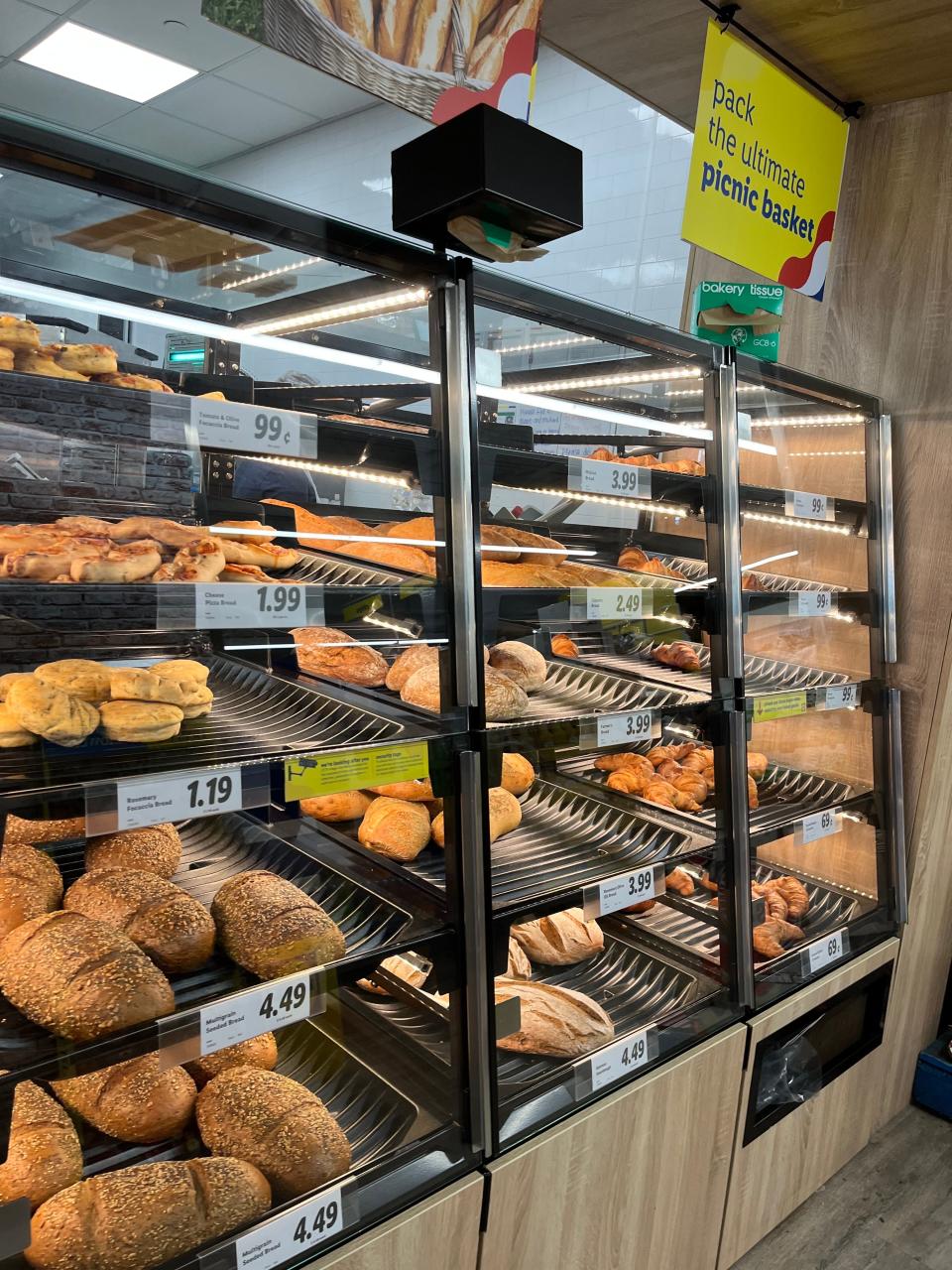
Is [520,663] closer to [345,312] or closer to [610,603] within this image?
[610,603]

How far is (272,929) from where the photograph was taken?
1.40 metres

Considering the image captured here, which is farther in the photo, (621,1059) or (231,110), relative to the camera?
(231,110)

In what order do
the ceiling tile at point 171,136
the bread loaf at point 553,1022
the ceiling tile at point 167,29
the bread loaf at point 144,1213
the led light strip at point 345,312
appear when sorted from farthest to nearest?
1. the ceiling tile at point 171,136
2. the ceiling tile at point 167,29
3. the bread loaf at point 553,1022
4. the led light strip at point 345,312
5. the bread loaf at point 144,1213

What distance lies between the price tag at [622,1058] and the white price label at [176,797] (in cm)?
93

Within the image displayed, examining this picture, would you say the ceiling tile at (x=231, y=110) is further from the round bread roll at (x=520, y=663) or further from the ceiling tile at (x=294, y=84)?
the round bread roll at (x=520, y=663)

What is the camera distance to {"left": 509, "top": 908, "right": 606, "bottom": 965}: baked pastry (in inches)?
81.8

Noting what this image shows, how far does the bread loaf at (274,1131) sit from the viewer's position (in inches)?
54.2

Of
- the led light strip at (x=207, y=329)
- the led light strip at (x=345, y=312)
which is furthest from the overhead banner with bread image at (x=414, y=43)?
the led light strip at (x=207, y=329)

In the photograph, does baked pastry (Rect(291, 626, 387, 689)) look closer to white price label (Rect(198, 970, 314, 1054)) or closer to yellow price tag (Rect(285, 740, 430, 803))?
yellow price tag (Rect(285, 740, 430, 803))

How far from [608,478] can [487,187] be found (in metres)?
0.62

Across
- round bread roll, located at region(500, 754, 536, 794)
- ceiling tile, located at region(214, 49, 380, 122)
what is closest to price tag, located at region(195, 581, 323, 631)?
round bread roll, located at region(500, 754, 536, 794)

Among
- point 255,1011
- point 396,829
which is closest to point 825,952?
point 396,829

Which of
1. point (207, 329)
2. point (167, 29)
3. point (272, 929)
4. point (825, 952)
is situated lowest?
point (825, 952)

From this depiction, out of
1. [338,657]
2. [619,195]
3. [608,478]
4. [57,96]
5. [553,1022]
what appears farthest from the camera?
[57,96]
